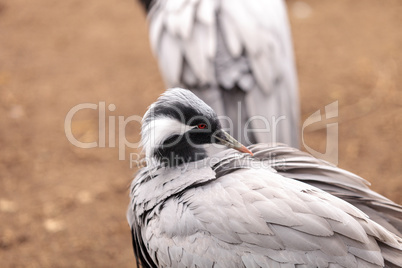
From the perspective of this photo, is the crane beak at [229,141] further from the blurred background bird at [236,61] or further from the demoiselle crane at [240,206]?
the blurred background bird at [236,61]

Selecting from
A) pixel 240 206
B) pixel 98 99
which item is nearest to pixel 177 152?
pixel 240 206

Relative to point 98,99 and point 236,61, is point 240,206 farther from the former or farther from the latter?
point 98,99

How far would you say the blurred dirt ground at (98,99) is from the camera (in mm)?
3961

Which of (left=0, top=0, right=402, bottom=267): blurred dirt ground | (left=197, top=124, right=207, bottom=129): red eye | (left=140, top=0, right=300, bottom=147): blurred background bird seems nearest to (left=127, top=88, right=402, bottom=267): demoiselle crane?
(left=197, top=124, right=207, bottom=129): red eye

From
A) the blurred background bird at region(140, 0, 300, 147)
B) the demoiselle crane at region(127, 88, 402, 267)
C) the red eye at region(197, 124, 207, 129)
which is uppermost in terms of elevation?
the blurred background bird at region(140, 0, 300, 147)

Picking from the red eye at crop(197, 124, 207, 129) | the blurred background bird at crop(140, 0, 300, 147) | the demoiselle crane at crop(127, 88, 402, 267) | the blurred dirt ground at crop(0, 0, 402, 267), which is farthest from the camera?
the blurred dirt ground at crop(0, 0, 402, 267)

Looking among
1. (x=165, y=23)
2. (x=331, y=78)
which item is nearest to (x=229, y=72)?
(x=165, y=23)

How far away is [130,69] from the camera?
5773 millimetres

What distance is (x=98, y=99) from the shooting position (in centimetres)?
532

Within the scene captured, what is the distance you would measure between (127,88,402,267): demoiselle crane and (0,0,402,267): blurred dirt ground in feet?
5.11

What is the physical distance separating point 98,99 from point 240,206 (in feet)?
11.4

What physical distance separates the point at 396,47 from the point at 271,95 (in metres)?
2.98

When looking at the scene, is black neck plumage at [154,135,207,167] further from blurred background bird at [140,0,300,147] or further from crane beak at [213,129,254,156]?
blurred background bird at [140,0,300,147]

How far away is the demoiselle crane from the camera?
2.03 metres
